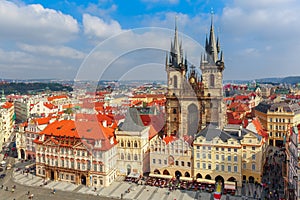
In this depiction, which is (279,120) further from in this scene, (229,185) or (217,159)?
(229,185)

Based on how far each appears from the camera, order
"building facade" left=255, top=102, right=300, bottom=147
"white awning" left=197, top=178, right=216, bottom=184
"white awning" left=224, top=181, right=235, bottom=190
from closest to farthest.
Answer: "white awning" left=224, top=181, right=235, bottom=190 < "white awning" left=197, top=178, right=216, bottom=184 < "building facade" left=255, top=102, right=300, bottom=147

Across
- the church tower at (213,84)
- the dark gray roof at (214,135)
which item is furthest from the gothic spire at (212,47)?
the dark gray roof at (214,135)

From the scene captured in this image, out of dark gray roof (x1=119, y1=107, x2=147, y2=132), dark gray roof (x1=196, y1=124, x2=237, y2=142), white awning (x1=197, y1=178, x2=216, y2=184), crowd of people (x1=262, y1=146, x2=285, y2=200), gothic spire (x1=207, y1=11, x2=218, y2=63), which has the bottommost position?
crowd of people (x1=262, y1=146, x2=285, y2=200)

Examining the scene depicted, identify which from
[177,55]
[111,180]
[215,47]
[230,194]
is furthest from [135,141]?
[215,47]

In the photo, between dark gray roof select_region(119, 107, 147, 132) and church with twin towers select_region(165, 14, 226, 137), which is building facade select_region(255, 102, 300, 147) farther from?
dark gray roof select_region(119, 107, 147, 132)

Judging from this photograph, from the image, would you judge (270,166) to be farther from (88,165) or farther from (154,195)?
(88,165)

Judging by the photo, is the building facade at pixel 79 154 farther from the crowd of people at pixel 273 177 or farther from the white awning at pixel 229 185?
the crowd of people at pixel 273 177

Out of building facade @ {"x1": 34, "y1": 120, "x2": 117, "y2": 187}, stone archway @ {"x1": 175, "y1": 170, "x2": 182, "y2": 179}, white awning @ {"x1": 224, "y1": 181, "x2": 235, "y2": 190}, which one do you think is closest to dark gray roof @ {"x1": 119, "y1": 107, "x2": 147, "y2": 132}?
building facade @ {"x1": 34, "y1": 120, "x2": 117, "y2": 187}
